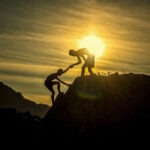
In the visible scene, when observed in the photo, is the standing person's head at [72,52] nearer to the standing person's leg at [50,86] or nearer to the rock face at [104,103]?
the rock face at [104,103]

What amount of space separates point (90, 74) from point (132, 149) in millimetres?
7866

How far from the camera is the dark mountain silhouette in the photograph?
2770cm

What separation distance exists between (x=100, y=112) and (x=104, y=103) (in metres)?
0.65

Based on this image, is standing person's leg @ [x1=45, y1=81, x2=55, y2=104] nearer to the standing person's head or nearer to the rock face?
the standing person's head

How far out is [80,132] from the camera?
2883 centimetres

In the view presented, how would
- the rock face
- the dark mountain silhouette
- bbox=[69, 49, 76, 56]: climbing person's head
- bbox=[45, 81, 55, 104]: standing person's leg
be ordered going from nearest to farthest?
the dark mountain silhouette < the rock face < bbox=[69, 49, 76, 56]: climbing person's head < bbox=[45, 81, 55, 104]: standing person's leg

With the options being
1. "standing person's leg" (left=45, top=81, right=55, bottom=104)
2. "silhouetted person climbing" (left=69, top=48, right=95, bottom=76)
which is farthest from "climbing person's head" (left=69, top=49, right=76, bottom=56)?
"standing person's leg" (left=45, top=81, right=55, bottom=104)

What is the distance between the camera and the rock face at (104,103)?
92.4 feet

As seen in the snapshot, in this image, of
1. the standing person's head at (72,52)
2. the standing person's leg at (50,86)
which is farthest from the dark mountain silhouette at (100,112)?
the standing person's leg at (50,86)

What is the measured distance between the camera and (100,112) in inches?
1134

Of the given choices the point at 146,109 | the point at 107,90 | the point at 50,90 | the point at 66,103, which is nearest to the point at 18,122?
the point at 50,90

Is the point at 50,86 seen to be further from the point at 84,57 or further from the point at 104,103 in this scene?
the point at 104,103

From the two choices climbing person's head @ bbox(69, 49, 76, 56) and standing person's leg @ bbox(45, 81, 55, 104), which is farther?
standing person's leg @ bbox(45, 81, 55, 104)

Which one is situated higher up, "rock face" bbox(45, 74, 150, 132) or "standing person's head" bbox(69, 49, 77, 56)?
"standing person's head" bbox(69, 49, 77, 56)
